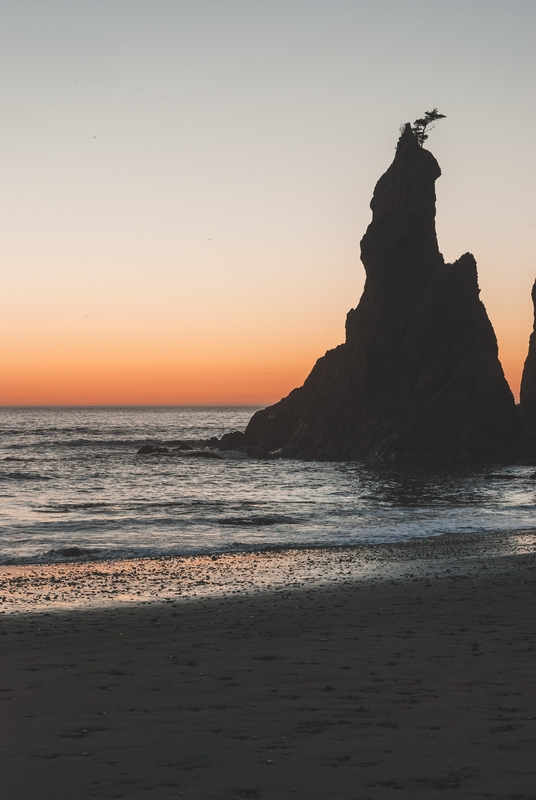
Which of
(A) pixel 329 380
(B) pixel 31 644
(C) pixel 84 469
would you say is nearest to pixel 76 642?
(B) pixel 31 644

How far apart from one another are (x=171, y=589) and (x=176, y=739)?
28.6 ft

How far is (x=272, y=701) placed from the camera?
746cm

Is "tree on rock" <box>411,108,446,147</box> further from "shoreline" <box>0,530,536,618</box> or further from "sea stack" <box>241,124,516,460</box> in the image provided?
"shoreline" <box>0,530,536,618</box>

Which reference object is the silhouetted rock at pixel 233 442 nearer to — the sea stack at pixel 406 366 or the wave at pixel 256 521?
the sea stack at pixel 406 366

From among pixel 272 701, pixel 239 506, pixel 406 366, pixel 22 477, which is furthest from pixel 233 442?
pixel 272 701

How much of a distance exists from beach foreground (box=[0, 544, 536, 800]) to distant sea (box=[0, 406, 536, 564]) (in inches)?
Answer: 417

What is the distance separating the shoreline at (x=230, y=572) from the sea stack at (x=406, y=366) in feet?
131

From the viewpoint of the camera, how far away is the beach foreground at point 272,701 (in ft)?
18.3

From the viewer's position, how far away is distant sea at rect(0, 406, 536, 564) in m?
24.1

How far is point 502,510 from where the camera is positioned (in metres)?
32.4

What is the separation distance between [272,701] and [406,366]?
63841 mm

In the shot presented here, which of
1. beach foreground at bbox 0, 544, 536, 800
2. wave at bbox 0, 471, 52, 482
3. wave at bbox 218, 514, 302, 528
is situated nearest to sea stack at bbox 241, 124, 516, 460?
wave at bbox 0, 471, 52, 482

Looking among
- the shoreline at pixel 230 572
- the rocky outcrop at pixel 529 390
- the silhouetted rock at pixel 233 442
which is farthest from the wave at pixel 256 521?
the rocky outcrop at pixel 529 390

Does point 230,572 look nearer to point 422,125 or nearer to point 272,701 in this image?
point 272,701
